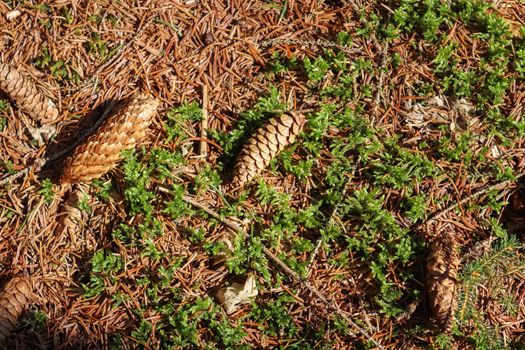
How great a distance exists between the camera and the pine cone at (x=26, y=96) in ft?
11.5

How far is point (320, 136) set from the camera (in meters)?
3.62

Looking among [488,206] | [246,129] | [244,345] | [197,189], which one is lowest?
[244,345]

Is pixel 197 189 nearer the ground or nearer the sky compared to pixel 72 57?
nearer the ground

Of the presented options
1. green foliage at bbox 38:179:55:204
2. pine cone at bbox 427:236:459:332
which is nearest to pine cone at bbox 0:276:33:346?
green foliage at bbox 38:179:55:204

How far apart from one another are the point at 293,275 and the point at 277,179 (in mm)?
620

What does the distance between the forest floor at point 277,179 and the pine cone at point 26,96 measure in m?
0.07

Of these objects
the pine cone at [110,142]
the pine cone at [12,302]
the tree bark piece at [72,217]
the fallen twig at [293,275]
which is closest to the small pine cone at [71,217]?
the tree bark piece at [72,217]

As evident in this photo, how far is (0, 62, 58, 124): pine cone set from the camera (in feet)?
11.5

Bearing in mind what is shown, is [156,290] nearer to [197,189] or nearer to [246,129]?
[197,189]

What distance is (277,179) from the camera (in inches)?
142

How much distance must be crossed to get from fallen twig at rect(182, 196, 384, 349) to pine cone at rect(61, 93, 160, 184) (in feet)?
1.64

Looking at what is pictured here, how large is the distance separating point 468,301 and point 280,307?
3.63 ft

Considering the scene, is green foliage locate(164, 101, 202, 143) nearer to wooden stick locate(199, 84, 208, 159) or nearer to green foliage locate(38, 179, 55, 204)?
wooden stick locate(199, 84, 208, 159)

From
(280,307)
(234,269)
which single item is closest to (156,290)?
(234,269)
